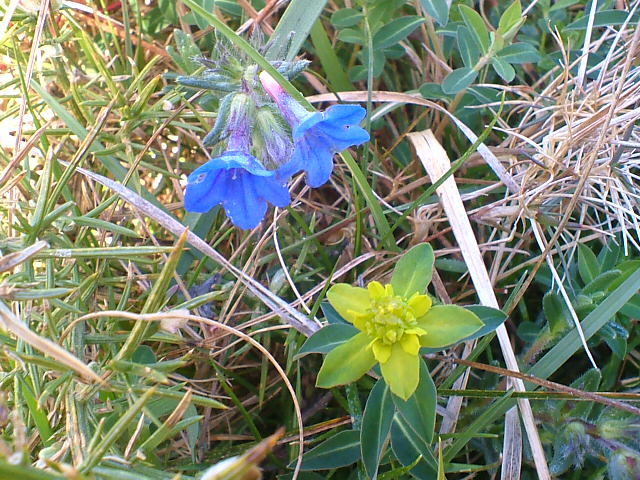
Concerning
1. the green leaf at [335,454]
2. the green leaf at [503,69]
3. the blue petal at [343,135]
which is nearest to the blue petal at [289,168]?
the blue petal at [343,135]

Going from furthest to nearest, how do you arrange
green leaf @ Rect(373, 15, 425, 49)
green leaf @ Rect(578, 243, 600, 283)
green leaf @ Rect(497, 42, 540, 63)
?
green leaf @ Rect(373, 15, 425, 49), green leaf @ Rect(497, 42, 540, 63), green leaf @ Rect(578, 243, 600, 283)

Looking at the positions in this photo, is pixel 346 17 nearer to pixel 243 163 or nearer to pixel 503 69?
pixel 503 69

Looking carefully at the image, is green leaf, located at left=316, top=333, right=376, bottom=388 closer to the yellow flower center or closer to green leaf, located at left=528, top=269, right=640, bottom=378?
the yellow flower center

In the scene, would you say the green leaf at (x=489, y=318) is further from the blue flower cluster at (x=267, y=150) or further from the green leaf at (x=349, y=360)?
the blue flower cluster at (x=267, y=150)

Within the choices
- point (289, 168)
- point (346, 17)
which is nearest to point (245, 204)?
point (289, 168)

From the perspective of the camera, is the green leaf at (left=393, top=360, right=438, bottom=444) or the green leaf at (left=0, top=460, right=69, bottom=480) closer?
the green leaf at (left=0, top=460, right=69, bottom=480)

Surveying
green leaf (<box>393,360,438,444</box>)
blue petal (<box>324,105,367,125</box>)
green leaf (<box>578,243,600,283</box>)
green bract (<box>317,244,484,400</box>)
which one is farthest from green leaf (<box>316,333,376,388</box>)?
green leaf (<box>578,243,600,283</box>)

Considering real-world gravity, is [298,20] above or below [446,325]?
above
